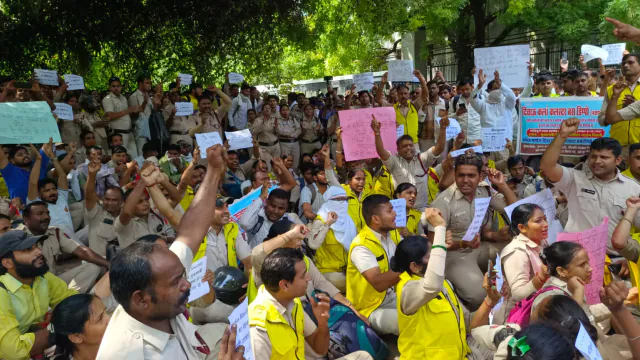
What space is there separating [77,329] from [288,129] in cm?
798

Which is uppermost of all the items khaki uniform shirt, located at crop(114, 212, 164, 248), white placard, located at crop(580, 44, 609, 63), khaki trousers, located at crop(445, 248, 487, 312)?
white placard, located at crop(580, 44, 609, 63)

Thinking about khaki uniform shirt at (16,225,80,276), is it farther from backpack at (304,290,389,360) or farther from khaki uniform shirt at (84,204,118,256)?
backpack at (304,290,389,360)

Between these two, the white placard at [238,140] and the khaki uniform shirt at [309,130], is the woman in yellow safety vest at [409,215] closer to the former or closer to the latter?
the white placard at [238,140]

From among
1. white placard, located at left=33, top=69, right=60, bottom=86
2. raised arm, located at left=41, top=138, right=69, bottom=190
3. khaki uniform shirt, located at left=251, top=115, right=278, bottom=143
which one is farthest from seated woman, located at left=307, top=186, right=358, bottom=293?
white placard, located at left=33, top=69, right=60, bottom=86

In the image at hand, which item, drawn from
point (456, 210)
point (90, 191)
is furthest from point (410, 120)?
point (90, 191)

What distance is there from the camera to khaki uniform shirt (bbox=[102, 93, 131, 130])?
9.25 metres

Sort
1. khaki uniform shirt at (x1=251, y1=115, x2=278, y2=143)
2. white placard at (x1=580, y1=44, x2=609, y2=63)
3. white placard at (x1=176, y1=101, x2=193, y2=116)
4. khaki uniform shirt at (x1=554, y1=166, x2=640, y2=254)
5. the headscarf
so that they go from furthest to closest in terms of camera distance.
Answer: khaki uniform shirt at (x1=251, y1=115, x2=278, y2=143) → white placard at (x1=176, y1=101, x2=193, y2=116) → white placard at (x1=580, y1=44, x2=609, y2=63) → the headscarf → khaki uniform shirt at (x1=554, y1=166, x2=640, y2=254)

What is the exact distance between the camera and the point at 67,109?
7.92 meters

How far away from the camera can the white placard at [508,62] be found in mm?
7574

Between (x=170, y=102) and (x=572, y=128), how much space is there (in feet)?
23.4

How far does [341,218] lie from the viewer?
18.7 ft

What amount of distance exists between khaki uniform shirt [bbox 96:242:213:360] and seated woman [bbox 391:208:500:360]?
1.67 meters

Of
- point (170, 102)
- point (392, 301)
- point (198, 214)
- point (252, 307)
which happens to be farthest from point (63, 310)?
point (170, 102)

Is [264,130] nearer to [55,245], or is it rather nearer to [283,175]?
[283,175]
